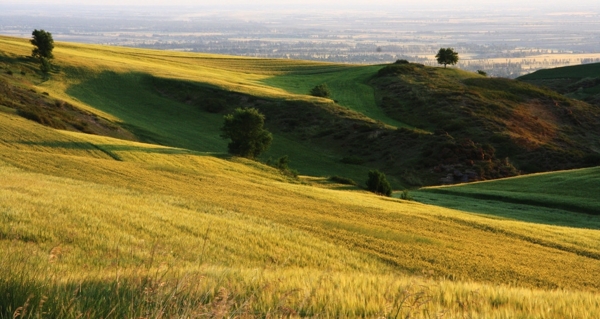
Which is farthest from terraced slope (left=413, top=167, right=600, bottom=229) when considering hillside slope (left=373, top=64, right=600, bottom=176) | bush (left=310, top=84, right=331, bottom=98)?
bush (left=310, top=84, right=331, bottom=98)

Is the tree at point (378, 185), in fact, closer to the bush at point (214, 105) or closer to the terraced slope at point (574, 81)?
the bush at point (214, 105)

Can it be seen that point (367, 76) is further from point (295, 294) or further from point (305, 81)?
point (295, 294)

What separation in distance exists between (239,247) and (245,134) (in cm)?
3374

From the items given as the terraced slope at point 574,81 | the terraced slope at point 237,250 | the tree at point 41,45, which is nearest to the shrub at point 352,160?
the terraced slope at point 237,250

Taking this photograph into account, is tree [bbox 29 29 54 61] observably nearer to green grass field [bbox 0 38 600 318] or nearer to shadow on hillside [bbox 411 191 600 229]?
green grass field [bbox 0 38 600 318]

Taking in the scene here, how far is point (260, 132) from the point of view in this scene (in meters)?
47.0

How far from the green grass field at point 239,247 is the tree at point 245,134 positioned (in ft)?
16.9

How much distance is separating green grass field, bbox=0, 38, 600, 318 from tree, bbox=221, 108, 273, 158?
514 centimetres

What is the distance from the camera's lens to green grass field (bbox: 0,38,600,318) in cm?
582

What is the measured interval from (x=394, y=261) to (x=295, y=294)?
26.7 ft

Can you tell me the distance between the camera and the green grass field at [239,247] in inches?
229

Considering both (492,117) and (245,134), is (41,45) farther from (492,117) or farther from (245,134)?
(492,117)

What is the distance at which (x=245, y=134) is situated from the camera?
46469 millimetres

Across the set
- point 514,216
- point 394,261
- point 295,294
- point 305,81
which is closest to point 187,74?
point 305,81
